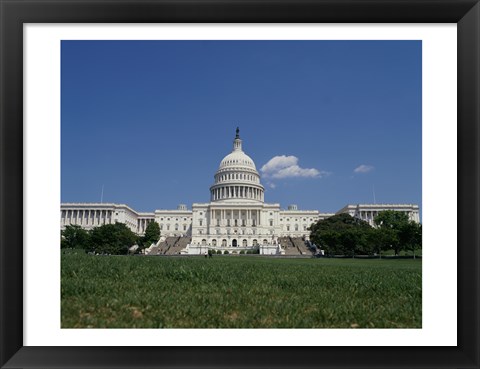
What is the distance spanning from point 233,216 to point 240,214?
1.78 meters

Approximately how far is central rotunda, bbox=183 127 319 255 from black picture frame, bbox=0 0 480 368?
82.4 meters

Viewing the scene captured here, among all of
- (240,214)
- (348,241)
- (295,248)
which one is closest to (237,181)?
(240,214)

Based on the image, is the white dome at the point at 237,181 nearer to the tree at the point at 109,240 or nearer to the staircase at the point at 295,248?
the staircase at the point at 295,248

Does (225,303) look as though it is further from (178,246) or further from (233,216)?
(233,216)

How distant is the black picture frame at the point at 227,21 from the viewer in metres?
5.41

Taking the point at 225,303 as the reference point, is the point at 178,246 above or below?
below

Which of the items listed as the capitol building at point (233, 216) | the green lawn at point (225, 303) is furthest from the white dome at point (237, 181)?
the green lawn at point (225, 303)

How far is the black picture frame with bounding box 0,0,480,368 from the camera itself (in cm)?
541

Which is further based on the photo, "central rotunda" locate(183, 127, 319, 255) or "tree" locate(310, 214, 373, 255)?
"central rotunda" locate(183, 127, 319, 255)

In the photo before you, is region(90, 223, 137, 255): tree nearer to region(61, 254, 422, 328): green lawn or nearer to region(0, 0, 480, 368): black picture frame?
region(61, 254, 422, 328): green lawn

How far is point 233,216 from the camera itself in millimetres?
99438

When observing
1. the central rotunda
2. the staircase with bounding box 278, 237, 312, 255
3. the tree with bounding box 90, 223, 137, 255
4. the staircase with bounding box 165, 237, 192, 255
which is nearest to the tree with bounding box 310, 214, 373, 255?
the staircase with bounding box 278, 237, 312, 255

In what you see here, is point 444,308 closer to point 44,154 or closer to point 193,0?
point 193,0

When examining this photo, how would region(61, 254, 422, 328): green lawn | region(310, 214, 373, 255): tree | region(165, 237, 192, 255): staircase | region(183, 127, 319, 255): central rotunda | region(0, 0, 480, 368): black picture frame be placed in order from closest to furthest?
region(0, 0, 480, 368): black picture frame
region(61, 254, 422, 328): green lawn
region(310, 214, 373, 255): tree
region(165, 237, 192, 255): staircase
region(183, 127, 319, 255): central rotunda
